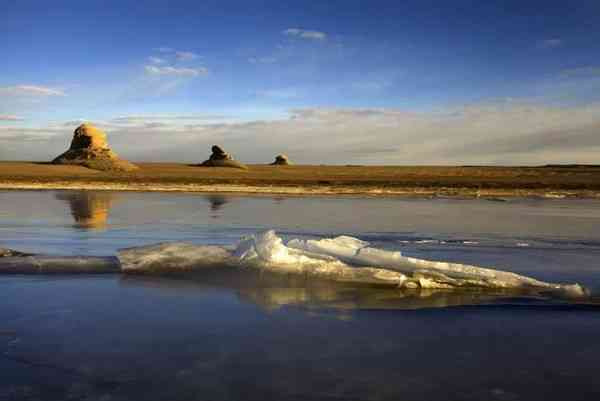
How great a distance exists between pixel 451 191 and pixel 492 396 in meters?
30.0

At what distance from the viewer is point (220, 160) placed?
90000mm

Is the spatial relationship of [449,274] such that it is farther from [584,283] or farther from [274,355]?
[274,355]

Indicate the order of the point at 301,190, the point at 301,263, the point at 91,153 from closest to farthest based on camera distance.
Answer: the point at 301,263
the point at 301,190
the point at 91,153

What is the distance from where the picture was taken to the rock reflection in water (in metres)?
6.04

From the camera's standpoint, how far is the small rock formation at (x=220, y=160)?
87312 mm

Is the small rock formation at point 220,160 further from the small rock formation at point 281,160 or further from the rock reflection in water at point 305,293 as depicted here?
the rock reflection in water at point 305,293

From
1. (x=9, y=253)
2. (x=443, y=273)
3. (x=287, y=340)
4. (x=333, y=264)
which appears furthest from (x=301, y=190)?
(x=287, y=340)

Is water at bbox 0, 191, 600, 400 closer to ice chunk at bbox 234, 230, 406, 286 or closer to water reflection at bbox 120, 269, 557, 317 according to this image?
water reflection at bbox 120, 269, 557, 317

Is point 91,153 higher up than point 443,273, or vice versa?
point 91,153

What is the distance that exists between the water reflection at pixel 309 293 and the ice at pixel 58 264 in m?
0.77

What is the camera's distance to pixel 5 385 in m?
3.70

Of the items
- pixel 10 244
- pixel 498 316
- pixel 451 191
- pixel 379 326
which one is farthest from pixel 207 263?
pixel 451 191

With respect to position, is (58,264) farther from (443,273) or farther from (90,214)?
(90,214)

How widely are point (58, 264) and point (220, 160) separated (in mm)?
83077
